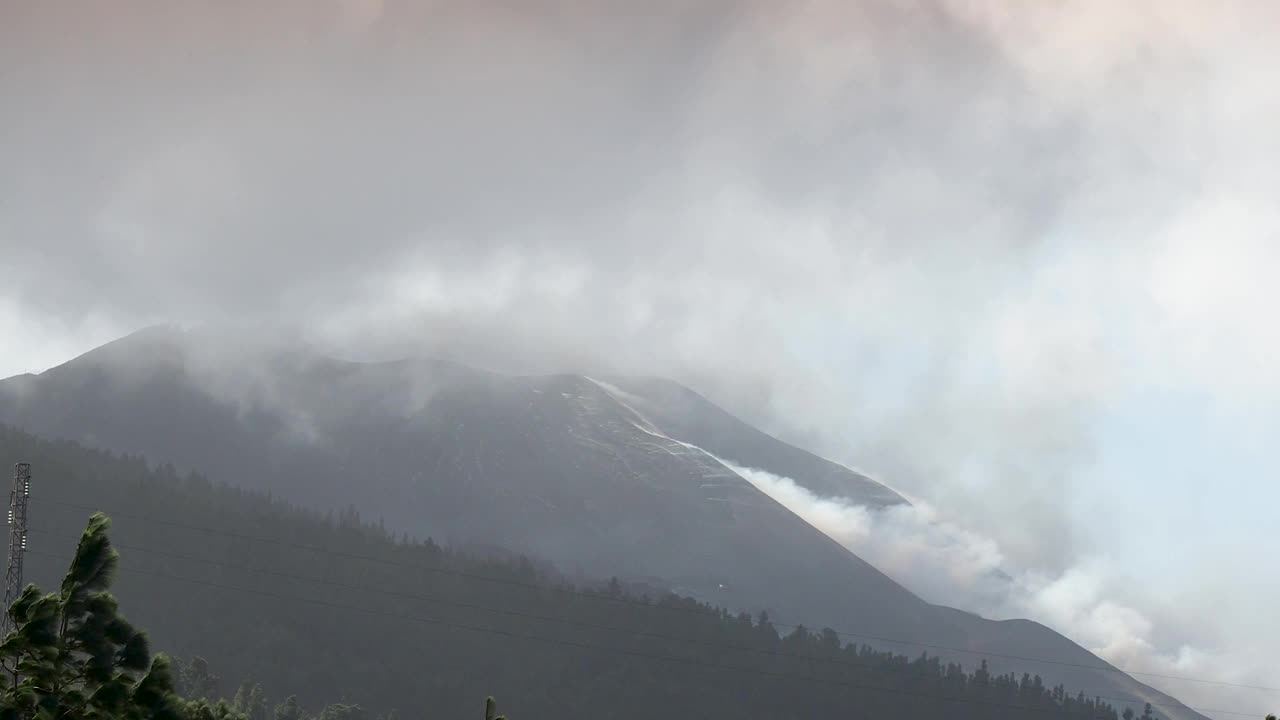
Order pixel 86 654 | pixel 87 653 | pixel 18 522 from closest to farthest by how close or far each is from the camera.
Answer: pixel 87 653, pixel 86 654, pixel 18 522

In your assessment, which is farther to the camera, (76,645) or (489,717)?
(489,717)

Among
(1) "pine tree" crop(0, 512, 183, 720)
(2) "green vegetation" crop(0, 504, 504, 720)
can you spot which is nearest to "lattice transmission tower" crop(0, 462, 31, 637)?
(2) "green vegetation" crop(0, 504, 504, 720)

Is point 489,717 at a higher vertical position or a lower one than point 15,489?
lower

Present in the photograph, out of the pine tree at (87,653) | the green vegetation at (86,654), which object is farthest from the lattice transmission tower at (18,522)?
the pine tree at (87,653)

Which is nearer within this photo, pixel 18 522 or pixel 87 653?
pixel 87 653

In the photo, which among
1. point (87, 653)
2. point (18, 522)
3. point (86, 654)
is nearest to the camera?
point (87, 653)

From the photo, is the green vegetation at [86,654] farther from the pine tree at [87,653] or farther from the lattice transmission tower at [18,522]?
the lattice transmission tower at [18,522]

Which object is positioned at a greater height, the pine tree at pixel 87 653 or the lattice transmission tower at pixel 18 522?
the lattice transmission tower at pixel 18 522

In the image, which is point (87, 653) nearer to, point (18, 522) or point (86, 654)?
point (86, 654)

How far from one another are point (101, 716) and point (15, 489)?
170 ft

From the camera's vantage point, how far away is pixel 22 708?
181ft

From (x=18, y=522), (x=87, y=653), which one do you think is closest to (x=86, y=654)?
(x=87, y=653)

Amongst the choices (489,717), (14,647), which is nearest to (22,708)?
(14,647)

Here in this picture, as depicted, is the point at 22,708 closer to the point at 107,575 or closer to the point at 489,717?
the point at 107,575
